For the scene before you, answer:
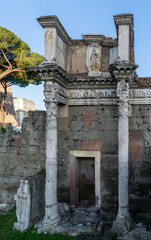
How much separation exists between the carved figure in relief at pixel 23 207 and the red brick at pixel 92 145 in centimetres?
259

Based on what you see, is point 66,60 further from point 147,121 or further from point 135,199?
point 135,199

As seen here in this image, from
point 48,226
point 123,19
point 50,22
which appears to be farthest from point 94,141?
point 50,22

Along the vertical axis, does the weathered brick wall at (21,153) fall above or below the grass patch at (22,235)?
above

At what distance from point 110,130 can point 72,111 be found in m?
1.67

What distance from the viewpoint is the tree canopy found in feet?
43.4

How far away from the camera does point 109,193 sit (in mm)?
7801

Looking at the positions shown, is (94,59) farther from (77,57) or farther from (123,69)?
(123,69)

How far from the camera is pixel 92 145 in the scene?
8023 mm

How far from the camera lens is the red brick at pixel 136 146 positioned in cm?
761

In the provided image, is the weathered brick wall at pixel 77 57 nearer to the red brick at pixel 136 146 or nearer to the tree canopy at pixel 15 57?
the red brick at pixel 136 146

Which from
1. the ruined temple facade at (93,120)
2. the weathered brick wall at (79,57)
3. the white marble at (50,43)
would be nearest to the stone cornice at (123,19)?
the ruined temple facade at (93,120)

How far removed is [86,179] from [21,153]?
123 inches

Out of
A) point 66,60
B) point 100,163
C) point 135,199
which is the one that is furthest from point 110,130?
point 66,60

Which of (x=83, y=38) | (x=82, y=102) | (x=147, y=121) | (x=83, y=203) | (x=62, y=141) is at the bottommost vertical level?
(x=83, y=203)
